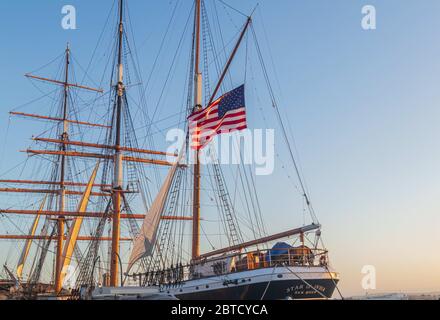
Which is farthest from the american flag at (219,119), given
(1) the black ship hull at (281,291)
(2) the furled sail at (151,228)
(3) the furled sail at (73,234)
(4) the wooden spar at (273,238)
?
(3) the furled sail at (73,234)

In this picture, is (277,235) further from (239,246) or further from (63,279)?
(63,279)

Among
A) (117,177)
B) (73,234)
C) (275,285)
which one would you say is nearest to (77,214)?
(73,234)

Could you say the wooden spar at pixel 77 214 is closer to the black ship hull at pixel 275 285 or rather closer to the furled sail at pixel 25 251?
the furled sail at pixel 25 251

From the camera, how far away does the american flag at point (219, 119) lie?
113 feet

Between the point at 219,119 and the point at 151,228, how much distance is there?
838 centimetres

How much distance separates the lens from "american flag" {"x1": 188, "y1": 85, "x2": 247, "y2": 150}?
113 ft

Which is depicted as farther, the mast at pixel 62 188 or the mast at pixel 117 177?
the mast at pixel 62 188

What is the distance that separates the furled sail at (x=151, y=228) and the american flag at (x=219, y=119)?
256 cm
